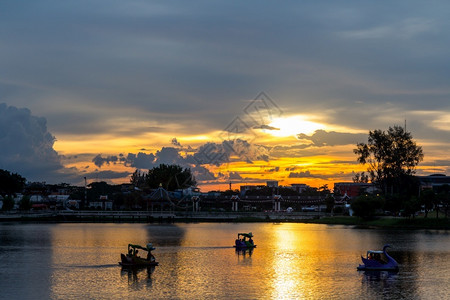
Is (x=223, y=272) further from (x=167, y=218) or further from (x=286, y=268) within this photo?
(x=167, y=218)

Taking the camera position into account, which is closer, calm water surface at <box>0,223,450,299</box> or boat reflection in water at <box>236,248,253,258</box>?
calm water surface at <box>0,223,450,299</box>

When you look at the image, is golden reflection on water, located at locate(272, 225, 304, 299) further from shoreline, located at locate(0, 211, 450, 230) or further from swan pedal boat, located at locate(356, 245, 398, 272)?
shoreline, located at locate(0, 211, 450, 230)

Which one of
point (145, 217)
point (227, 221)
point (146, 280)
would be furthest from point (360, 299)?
point (145, 217)

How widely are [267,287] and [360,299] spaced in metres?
9.19

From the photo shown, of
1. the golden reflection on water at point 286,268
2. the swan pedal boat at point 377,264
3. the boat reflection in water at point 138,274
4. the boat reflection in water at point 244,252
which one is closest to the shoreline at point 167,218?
the golden reflection on water at point 286,268

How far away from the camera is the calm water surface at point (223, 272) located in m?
50.7

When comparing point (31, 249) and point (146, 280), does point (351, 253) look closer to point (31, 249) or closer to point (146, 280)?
point (146, 280)

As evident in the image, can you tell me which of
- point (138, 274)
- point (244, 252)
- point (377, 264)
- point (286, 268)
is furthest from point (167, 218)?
point (377, 264)

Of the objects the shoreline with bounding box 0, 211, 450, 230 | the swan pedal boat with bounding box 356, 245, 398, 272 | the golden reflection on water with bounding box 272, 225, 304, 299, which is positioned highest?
the shoreline with bounding box 0, 211, 450, 230

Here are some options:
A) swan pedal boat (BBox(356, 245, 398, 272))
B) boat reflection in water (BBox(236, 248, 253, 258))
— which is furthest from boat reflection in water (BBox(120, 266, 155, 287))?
swan pedal boat (BBox(356, 245, 398, 272))

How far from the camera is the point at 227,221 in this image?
587 ft

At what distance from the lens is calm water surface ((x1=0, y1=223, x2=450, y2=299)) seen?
5066 cm

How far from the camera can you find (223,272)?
207ft

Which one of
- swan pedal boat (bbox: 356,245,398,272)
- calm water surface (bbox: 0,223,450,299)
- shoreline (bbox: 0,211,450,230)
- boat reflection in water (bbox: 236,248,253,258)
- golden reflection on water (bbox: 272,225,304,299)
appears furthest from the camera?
shoreline (bbox: 0,211,450,230)
